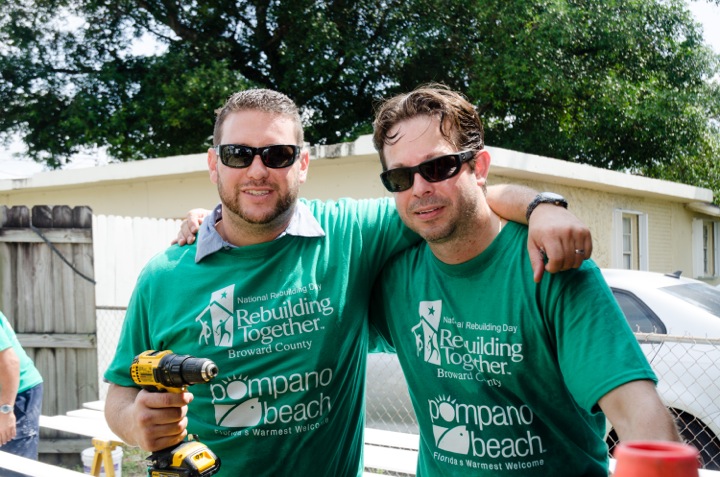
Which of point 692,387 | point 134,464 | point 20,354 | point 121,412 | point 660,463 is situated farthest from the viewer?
point 134,464

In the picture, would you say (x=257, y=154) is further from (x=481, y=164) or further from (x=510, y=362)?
(x=510, y=362)

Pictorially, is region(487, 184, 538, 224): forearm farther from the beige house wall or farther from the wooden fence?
the beige house wall

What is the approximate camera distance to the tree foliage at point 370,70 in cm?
1795

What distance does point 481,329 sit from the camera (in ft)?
6.86

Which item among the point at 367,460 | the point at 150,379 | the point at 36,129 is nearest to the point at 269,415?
the point at 150,379

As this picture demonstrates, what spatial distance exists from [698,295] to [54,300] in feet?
20.4

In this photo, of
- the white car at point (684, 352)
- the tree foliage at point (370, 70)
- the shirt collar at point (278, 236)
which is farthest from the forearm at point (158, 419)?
the tree foliage at point (370, 70)

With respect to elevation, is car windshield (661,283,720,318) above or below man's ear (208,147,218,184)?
below

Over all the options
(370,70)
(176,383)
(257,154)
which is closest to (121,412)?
(176,383)

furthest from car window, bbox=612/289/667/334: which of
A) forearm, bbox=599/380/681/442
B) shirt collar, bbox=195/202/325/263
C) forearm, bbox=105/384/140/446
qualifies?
forearm, bbox=105/384/140/446

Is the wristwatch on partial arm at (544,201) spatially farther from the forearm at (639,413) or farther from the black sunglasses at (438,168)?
the forearm at (639,413)

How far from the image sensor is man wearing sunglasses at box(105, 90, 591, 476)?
2.43 metres

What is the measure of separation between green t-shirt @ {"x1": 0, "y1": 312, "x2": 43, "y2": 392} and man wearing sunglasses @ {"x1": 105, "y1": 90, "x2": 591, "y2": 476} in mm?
2270

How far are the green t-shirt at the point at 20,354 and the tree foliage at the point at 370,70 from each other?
13.1 m
